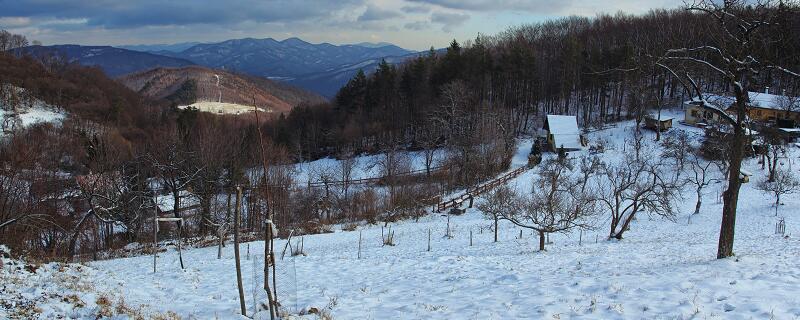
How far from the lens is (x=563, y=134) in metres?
52.8

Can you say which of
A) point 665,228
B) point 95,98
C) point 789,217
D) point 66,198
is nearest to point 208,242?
point 66,198

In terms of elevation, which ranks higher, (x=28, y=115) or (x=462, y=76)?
(x=462, y=76)

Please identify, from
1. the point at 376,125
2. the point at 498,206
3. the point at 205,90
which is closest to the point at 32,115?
the point at 376,125

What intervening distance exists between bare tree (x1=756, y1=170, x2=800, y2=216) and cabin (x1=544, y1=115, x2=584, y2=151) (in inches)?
683

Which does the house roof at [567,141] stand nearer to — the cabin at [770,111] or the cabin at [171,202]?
the cabin at [770,111]

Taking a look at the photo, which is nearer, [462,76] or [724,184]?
[724,184]

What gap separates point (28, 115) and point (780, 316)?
94442 millimetres

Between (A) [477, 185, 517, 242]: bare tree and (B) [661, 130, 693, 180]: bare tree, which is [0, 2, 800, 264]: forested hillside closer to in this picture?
(B) [661, 130, 693, 180]: bare tree

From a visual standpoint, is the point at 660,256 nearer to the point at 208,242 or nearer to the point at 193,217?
the point at 208,242

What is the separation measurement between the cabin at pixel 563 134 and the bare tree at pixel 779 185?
17.4 metres

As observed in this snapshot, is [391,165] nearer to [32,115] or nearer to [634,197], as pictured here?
[634,197]

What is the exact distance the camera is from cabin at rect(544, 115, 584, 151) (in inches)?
2041

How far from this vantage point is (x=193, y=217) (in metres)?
34.7

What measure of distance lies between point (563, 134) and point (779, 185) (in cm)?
2249
